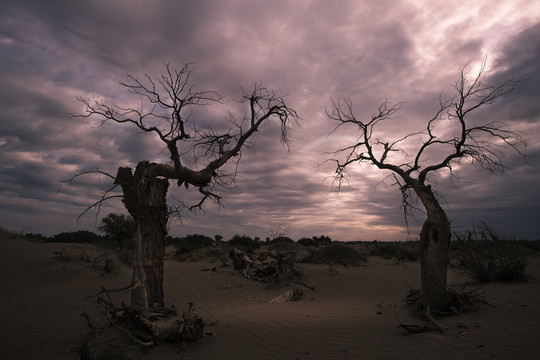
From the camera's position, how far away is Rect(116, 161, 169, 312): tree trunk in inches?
253

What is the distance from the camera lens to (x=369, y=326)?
6.89 meters

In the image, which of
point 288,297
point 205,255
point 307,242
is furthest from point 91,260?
point 307,242

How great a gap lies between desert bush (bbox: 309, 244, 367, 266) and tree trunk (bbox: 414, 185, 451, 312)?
1231 centimetres

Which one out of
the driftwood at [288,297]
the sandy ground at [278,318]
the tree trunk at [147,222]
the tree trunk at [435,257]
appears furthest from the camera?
the driftwood at [288,297]

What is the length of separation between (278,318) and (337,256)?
41.8ft

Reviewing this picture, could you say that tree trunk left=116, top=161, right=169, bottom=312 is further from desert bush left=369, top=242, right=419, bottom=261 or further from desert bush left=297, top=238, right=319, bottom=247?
desert bush left=297, top=238, right=319, bottom=247

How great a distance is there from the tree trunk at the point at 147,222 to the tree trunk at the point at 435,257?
235 inches

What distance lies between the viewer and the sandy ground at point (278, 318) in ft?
17.2

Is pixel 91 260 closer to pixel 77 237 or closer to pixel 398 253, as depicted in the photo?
pixel 77 237

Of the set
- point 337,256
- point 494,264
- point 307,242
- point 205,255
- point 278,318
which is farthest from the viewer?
point 307,242

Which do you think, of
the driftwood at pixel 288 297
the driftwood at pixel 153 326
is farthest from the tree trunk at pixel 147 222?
the driftwood at pixel 288 297

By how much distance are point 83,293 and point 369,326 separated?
35.1ft

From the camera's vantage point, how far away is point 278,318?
8.08 m

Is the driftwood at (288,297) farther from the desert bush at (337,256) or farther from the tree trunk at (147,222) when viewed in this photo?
the desert bush at (337,256)
